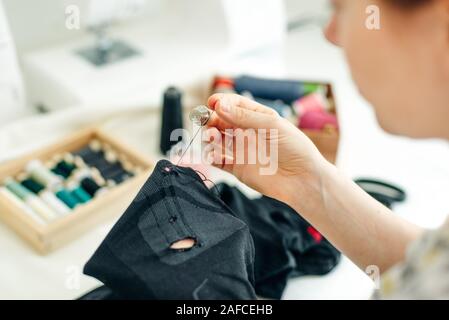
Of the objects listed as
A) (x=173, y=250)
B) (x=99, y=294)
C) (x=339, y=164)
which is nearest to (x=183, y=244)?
(x=173, y=250)

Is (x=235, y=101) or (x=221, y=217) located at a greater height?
(x=235, y=101)

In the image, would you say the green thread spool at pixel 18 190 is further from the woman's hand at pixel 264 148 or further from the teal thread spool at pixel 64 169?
the woman's hand at pixel 264 148

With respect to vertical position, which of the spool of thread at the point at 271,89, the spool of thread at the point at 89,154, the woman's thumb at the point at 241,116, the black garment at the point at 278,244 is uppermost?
the woman's thumb at the point at 241,116

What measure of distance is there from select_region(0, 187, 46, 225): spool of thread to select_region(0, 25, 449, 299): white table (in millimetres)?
51

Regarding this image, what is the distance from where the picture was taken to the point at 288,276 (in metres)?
0.79

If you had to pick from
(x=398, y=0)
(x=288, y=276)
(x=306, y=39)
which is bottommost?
(x=288, y=276)

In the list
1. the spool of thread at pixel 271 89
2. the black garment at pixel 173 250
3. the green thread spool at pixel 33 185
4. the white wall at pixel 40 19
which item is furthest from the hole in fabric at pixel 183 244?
the white wall at pixel 40 19

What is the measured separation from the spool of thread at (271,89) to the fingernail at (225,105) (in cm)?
43

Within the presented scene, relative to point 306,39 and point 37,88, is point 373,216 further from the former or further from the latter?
point 306,39

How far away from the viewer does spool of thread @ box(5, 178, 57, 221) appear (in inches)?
32.8

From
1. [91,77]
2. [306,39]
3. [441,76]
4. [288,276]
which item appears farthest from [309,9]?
[441,76]

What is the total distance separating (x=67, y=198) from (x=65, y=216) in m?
0.06

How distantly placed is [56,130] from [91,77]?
168 millimetres

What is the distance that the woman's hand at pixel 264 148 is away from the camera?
710 millimetres
